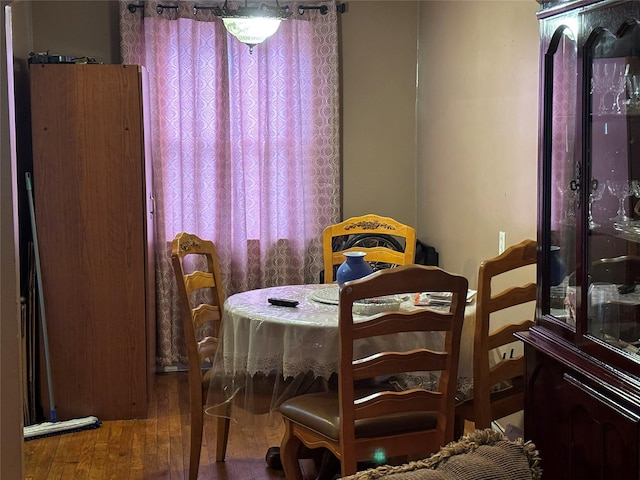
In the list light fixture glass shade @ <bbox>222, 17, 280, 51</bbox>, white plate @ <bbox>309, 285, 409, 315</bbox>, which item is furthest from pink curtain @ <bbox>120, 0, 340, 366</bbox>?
white plate @ <bbox>309, 285, 409, 315</bbox>

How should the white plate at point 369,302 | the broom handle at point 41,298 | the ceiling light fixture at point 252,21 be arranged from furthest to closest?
the broom handle at point 41,298
the ceiling light fixture at point 252,21
the white plate at point 369,302

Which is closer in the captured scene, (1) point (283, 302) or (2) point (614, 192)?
(2) point (614, 192)

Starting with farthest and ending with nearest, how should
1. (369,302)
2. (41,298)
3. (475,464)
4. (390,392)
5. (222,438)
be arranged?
(41,298), (222,438), (369,302), (390,392), (475,464)

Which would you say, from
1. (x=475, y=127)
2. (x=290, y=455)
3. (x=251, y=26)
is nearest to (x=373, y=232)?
(x=475, y=127)

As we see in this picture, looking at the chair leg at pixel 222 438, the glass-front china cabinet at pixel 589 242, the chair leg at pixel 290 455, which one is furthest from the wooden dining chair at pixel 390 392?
the chair leg at pixel 222 438

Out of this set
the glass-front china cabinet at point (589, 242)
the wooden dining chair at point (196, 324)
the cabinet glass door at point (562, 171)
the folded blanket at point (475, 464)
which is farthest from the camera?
the wooden dining chair at point (196, 324)

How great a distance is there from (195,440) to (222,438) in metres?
0.29

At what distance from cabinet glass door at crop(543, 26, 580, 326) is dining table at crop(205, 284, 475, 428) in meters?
0.72

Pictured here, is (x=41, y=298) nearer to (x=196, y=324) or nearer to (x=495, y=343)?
(x=196, y=324)

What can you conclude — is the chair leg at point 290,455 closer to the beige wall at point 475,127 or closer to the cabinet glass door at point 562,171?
the cabinet glass door at point 562,171

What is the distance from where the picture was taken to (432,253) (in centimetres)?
489

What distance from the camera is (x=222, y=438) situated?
362cm

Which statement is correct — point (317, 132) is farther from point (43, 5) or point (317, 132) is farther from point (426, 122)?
point (43, 5)

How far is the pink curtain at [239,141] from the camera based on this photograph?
4.84m
